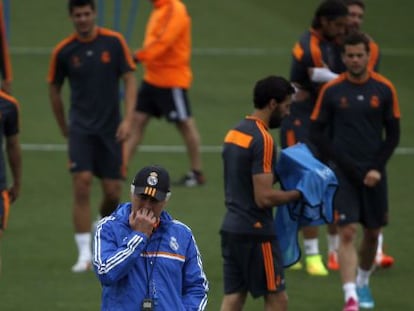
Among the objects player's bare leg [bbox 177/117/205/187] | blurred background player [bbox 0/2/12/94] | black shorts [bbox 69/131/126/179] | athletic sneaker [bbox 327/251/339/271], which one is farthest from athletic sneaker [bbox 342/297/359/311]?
player's bare leg [bbox 177/117/205/187]

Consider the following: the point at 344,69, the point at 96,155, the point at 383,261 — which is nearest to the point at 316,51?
the point at 344,69

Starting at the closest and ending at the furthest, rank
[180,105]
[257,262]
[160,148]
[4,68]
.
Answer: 1. [257,262]
2. [4,68]
3. [180,105]
4. [160,148]

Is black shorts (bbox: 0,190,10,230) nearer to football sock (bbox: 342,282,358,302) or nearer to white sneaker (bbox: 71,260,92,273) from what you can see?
white sneaker (bbox: 71,260,92,273)

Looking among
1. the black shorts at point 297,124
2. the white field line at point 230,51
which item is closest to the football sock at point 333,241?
the black shorts at point 297,124

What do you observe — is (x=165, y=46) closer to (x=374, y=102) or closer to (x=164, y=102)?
(x=164, y=102)

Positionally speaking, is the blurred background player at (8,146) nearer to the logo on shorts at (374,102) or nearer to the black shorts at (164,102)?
the logo on shorts at (374,102)

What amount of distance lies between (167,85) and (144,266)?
32.8ft

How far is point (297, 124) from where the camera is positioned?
14.4m

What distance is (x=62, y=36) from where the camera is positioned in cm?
2820

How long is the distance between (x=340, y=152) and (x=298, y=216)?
4.26 ft

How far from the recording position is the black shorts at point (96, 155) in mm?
14445

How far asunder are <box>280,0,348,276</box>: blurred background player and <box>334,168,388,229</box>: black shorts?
1.42 meters

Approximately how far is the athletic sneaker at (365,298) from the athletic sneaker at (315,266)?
1016 millimetres

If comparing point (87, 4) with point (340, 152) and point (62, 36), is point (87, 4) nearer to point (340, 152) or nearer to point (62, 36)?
point (340, 152)
